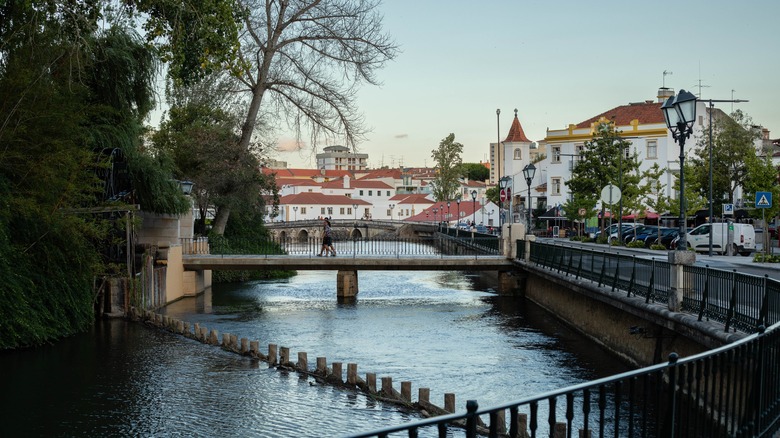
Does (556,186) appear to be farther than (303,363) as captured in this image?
Yes

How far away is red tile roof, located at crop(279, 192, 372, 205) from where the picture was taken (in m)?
151

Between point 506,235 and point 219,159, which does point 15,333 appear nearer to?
point 506,235

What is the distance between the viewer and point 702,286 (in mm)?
15984

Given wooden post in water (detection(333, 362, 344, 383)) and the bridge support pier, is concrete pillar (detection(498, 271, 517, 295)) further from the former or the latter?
wooden post in water (detection(333, 362, 344, 383))

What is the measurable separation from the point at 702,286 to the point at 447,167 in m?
104

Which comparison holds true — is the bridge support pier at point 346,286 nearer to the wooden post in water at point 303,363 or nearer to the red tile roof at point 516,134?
the wooden post in water at point 303,363

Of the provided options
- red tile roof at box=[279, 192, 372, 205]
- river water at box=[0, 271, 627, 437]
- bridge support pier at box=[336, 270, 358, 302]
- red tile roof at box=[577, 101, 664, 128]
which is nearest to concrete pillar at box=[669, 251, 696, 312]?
river water at box=[0, 271, 627, 437]

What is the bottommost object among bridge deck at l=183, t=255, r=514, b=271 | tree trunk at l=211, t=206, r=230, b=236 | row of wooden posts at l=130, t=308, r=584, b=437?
row of wooden posts at l=130, t=308, r=584, b=437

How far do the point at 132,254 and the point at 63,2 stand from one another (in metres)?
15.1

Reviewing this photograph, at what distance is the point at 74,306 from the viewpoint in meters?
25.8

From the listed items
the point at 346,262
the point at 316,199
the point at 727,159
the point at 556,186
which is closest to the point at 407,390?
the point at 346,262

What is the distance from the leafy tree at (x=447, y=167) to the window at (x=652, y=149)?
38.1 metres

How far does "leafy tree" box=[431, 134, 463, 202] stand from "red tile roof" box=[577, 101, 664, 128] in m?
28.1

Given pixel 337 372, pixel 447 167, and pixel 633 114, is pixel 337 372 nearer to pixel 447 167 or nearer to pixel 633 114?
pixel 633 114
